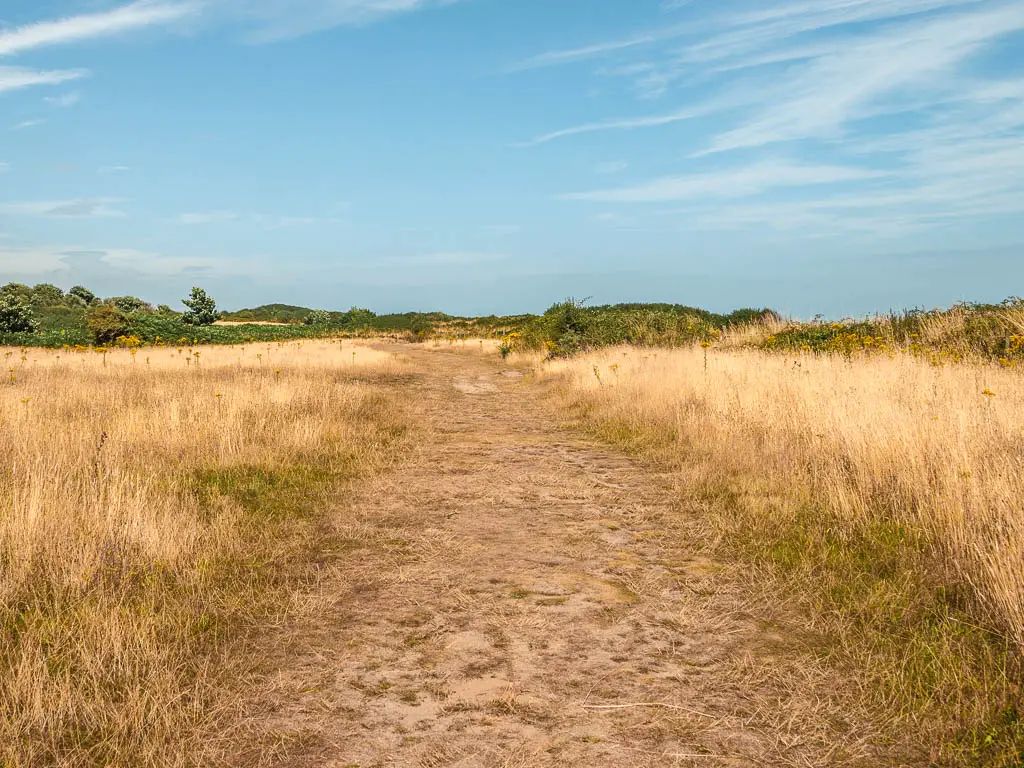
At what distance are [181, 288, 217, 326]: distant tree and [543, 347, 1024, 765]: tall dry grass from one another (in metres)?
59.0

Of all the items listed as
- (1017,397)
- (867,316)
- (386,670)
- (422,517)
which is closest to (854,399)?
(1017,397)

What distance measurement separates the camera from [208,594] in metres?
4.52

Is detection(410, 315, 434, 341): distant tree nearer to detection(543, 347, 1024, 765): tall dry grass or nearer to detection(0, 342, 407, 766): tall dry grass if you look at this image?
detection(0, 342, 407, 766): tall dry grass

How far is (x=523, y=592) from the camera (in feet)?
15.3

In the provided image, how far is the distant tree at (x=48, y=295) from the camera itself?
7256cm

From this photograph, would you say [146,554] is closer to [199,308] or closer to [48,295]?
[199,308]

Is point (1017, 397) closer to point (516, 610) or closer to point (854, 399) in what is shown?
point (854, 399)

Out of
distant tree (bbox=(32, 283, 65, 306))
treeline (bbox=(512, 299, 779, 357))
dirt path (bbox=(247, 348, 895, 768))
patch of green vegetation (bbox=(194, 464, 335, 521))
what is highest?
distant tree (bbox=(32, 283, 65, 306))

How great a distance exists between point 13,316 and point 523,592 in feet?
175

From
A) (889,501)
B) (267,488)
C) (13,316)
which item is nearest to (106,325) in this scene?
(13,316)

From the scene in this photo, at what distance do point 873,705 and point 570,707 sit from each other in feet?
5.04

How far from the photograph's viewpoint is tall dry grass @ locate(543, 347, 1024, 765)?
3.55m

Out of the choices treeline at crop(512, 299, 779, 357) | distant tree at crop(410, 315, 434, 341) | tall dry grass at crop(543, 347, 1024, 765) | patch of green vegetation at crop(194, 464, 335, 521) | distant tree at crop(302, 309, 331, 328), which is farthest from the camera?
distant tree at crop(302, 309, 331, 328)

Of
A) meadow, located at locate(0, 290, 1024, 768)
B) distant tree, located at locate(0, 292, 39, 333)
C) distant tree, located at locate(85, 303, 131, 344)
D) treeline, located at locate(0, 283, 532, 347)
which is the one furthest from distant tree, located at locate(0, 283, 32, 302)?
meadow, located at locate(0, 290, 1024, 768)
